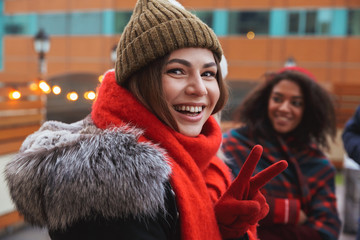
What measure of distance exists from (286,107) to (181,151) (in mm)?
1602

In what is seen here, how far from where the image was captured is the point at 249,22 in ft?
53.9

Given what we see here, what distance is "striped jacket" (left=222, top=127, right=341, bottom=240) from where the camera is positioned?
2.33 meters

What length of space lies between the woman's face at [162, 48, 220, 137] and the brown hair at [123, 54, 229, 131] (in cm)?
2

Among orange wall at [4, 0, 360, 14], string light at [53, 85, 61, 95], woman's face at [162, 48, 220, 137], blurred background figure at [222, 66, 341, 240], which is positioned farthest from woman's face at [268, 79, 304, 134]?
orange wall at [4, 0, 360, 14]

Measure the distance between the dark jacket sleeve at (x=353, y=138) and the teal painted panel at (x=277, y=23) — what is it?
572 inches

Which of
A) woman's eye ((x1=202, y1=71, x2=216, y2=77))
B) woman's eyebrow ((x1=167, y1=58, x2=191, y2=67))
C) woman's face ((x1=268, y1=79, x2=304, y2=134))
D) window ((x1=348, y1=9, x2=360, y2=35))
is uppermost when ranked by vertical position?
window ((x1=348, y1=9, x2=360, y2=35))

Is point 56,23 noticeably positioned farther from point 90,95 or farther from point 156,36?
point 156,36

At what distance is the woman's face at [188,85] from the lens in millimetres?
1318

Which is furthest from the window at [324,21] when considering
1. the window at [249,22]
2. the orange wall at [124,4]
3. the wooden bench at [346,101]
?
the wooden bench at [346,101]

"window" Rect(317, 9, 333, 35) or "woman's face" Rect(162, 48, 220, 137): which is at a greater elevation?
"window" Rect(317, 9, 333, 35)

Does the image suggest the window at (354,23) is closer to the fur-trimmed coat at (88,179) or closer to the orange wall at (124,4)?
the orange wall at (124,4)

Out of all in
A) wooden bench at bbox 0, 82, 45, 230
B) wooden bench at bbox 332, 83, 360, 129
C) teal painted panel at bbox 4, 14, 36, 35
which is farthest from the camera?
teal painted panel at bbox 4, 14, 36, 35

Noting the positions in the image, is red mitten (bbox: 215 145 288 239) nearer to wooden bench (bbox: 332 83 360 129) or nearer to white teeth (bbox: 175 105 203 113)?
white teeth (bbox: 175 105 203 113)

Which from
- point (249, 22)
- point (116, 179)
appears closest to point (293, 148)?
point (116, 179)
